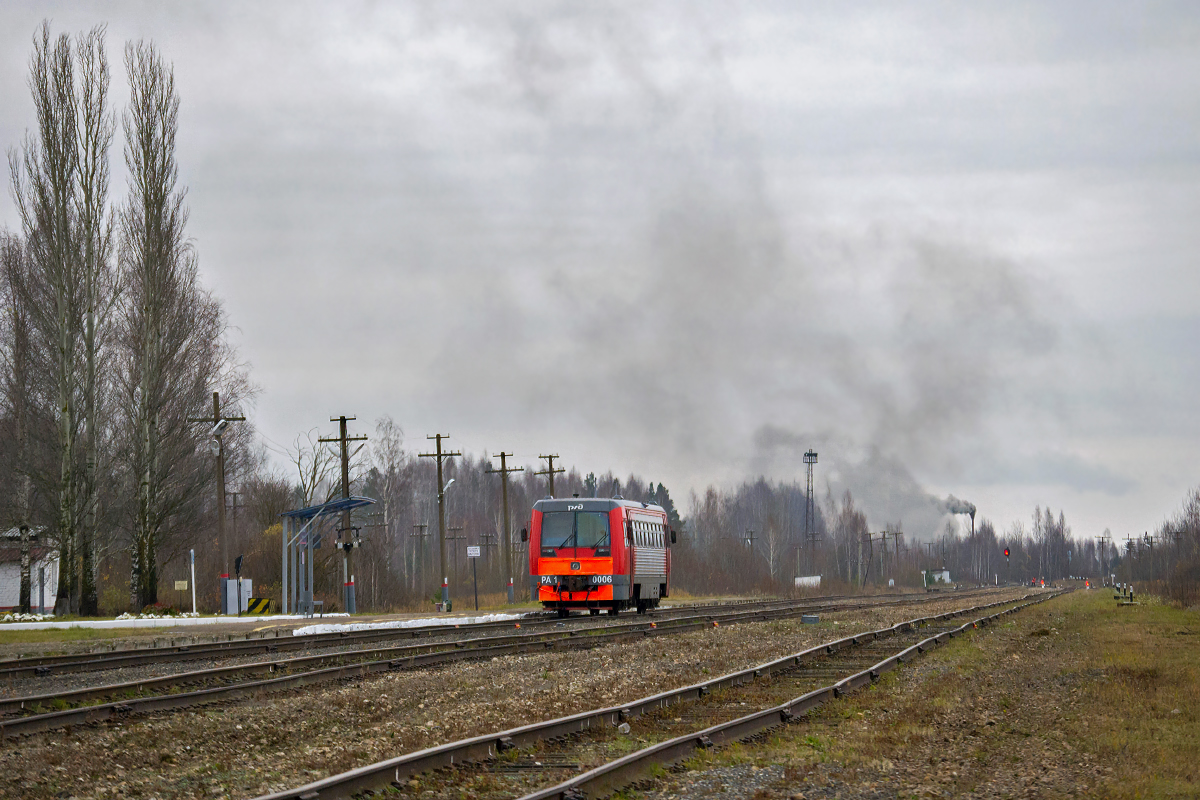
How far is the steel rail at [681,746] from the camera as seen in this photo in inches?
296

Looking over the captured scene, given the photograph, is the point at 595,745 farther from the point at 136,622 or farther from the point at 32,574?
the point at 32,574

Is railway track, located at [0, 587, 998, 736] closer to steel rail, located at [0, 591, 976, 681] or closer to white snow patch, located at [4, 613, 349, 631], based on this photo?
steel rail, located at [0, 591, 976, 681]

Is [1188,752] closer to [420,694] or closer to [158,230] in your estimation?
[420,694]

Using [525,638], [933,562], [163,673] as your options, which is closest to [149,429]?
[525,638]

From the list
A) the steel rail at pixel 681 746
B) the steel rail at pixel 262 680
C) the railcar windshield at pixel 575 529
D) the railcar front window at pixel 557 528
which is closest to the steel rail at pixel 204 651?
the steel rail at pixel 262 680

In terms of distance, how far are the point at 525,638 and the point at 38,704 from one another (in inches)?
439

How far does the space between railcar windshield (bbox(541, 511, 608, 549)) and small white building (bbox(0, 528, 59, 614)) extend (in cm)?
2429

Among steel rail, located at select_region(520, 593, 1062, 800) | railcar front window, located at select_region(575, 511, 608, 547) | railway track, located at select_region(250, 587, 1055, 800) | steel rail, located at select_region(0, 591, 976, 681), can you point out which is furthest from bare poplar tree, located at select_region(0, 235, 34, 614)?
steel rail, located at select_region(520, 593, 1062, 800)

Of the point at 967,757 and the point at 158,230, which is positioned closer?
the point at 967,757

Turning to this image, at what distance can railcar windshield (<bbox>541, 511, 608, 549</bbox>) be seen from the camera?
32719mm

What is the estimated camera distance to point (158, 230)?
4259 centimetres

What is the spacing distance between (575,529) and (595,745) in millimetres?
22958

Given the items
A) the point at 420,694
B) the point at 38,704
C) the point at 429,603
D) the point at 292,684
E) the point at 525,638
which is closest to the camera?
the point at 38,704

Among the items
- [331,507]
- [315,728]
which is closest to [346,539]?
[331,507]
